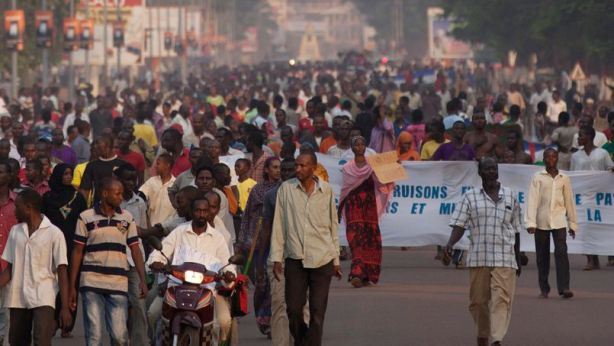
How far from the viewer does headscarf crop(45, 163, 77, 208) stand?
12891mm

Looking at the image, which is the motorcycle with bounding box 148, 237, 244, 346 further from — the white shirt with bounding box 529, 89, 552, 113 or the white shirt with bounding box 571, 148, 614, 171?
the white shirt with bounding box 529, 89, 552, 113

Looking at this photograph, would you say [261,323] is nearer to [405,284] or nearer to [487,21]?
[405,284]

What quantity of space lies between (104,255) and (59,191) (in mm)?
2111

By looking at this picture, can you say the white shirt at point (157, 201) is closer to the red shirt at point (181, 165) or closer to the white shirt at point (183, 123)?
the red shirt at point (181, 165)

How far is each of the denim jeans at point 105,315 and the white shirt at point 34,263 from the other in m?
0.29

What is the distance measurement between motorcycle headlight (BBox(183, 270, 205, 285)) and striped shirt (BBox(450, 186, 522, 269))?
242 centimetres

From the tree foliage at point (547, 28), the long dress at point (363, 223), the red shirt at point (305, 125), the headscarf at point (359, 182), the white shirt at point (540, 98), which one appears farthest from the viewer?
the tree foliage at point (547, 28)

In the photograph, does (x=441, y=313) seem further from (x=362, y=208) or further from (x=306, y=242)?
(x=306, y=242)

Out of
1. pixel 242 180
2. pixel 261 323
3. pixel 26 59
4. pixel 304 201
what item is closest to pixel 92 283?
pixel 304 201

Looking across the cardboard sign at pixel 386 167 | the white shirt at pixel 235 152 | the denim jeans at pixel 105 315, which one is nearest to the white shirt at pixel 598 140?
the white shirt at pixel 235 152

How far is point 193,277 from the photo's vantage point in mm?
10516

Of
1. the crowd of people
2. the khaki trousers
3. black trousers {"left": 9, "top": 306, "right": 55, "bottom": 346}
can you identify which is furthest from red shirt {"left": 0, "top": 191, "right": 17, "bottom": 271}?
the khaki trousers

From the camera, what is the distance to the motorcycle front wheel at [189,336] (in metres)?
10.4

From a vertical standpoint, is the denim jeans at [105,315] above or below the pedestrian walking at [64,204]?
below
